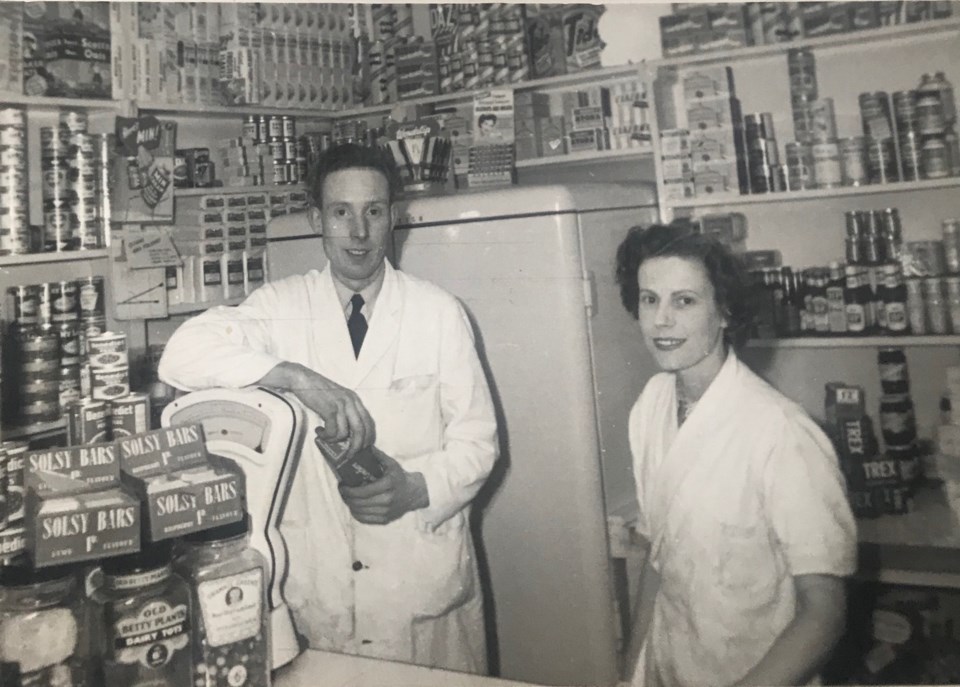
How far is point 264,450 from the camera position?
49.6 inches

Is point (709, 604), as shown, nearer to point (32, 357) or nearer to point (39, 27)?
point (32, 357)

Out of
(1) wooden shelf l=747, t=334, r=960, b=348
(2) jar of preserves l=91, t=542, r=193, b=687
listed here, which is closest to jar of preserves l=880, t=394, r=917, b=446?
(1) wooden shelf l=747, t=334, r=960, b=348

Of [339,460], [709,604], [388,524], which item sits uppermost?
[339,460]

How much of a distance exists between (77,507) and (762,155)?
1501 mm

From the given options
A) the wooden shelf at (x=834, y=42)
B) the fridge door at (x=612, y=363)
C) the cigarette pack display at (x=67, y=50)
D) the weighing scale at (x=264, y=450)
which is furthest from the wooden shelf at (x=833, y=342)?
the cigarette pack display at (x=67, y=50)

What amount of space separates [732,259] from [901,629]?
32.5 inches

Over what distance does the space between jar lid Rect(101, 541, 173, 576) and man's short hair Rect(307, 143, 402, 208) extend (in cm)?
68

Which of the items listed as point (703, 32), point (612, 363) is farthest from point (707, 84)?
point (612, 363)

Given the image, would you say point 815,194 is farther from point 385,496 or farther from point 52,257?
point 52,257

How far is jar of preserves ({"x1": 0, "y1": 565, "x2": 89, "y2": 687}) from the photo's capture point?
1058 mm

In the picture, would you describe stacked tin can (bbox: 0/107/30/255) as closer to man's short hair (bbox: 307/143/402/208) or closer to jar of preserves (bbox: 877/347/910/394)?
man's short hair (bbox: 307/143/402/208)

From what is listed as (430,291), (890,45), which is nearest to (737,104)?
(890,45)

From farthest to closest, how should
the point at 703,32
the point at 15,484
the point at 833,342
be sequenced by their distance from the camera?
the point at 703,32
the point at 833,342
the point at 15,484

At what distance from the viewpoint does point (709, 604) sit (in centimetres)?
126
